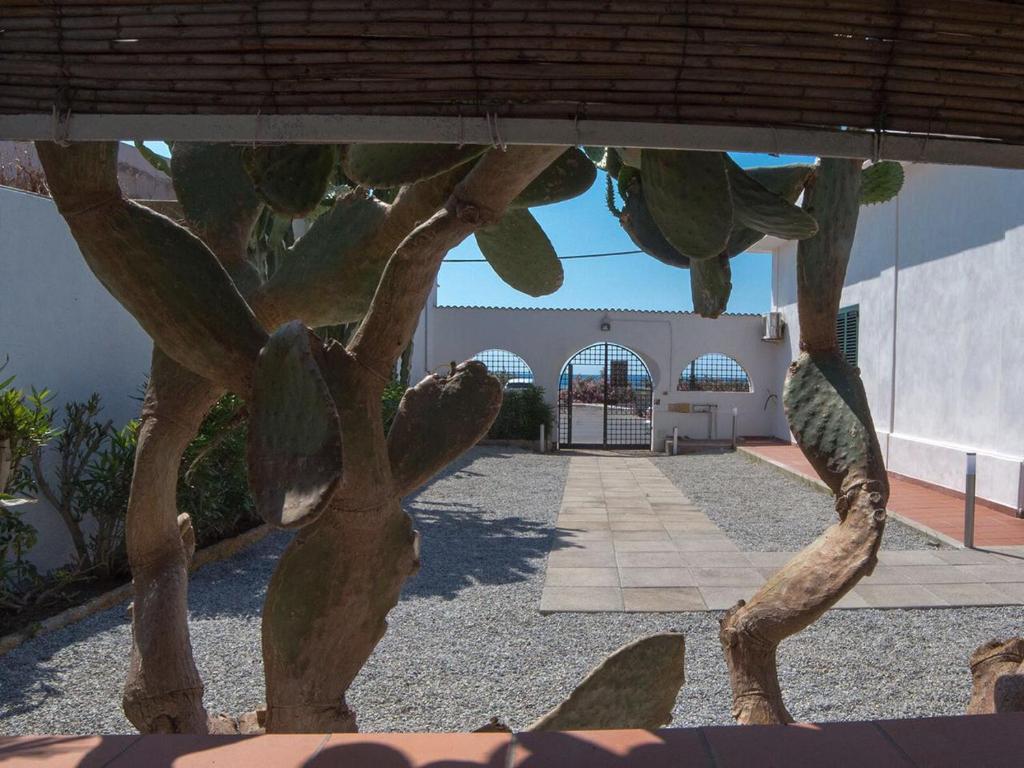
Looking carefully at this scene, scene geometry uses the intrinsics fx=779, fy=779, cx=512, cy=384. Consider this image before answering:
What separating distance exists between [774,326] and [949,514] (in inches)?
300

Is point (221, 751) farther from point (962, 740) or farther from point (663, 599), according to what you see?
point (663, 599)

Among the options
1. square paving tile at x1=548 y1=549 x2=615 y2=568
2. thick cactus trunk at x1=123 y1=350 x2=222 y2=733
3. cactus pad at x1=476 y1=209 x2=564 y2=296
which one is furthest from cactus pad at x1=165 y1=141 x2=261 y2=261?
square paving tile at x1=548 y1=549 x2=615 y2=568

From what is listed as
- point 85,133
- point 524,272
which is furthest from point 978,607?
point 85,133

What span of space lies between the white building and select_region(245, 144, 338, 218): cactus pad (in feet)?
1.82

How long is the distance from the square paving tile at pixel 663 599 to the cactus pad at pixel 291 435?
14.1ft

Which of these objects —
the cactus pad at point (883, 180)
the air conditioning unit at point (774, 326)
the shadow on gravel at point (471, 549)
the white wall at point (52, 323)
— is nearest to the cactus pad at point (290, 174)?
the cactus pad at point (883, 180)

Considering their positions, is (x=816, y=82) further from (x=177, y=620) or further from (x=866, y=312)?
(x=866, y=312)

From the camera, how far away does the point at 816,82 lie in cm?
109

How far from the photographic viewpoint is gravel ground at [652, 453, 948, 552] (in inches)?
280

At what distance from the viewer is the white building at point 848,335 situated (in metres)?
5.38

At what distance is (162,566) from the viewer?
1.96 m

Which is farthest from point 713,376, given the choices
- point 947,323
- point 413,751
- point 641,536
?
point 413,751

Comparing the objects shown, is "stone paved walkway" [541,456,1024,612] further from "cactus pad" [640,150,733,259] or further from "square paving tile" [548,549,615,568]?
"cactus pad" [640,150,733,259]

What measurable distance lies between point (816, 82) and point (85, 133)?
103 cm
